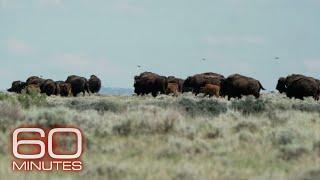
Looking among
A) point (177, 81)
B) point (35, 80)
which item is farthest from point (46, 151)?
point (177, 81)

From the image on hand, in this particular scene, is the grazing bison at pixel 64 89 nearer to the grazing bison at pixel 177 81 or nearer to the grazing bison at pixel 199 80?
the grazing bison at pixel 177 81

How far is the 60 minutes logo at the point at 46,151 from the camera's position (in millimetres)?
12508

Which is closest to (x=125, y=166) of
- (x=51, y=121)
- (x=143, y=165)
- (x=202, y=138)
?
(x=143, y=165)

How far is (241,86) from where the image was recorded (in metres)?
41.0

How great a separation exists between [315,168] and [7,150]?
657 centimetres

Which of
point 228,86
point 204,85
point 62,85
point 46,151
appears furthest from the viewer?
point 62,85

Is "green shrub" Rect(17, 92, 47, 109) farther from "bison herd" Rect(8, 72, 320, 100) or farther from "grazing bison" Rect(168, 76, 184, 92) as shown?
"grazing bison" Rect(168, 76, 184, 92)

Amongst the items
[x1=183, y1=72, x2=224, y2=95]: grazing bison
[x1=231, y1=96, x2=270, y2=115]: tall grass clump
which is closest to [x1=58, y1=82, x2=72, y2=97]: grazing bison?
[x1=183, y1=72, x2=224, y2=95]: grazing bison

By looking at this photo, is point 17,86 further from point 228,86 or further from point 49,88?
point 228,86

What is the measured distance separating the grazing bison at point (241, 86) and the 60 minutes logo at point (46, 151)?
25603 millimetres

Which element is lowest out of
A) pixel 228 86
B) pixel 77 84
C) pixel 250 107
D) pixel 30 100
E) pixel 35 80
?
pixel 250 107

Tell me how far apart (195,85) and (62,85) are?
13.1 metres

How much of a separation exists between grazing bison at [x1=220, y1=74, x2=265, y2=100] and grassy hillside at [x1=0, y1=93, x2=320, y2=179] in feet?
64.5

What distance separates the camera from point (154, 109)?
2039cm
